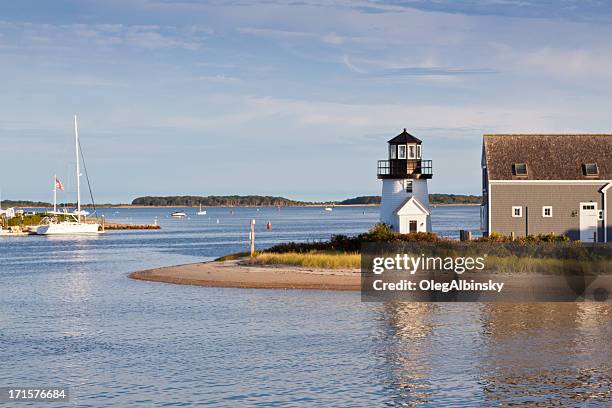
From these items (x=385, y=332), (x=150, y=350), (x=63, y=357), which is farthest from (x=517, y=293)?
(x=63, y=357)

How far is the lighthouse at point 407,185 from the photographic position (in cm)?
5253

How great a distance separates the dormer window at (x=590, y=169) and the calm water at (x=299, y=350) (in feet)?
70.2

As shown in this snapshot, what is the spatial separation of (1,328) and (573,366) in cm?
1667

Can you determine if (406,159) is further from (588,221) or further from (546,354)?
(546,354)

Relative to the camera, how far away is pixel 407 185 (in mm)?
52750

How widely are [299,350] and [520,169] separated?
3124 cm

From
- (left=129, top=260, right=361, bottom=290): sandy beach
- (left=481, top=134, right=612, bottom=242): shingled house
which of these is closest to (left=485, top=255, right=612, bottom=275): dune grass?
(left=129, top=260, right=361, bottom=290): sandy beach

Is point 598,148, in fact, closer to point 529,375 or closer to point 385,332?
point 385,332

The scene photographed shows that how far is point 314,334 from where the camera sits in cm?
2470

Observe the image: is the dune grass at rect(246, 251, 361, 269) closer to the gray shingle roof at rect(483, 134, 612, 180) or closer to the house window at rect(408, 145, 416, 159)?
the house window at rect(408, 145, 416, 159)

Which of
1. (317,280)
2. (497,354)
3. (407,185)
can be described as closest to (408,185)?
(407,185)

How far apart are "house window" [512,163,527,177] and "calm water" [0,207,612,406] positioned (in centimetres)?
1983

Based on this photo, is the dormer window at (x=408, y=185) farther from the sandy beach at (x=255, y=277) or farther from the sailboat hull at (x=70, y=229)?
the sailboat hull at (x=70, y=229)

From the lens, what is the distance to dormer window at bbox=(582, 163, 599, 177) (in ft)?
164
